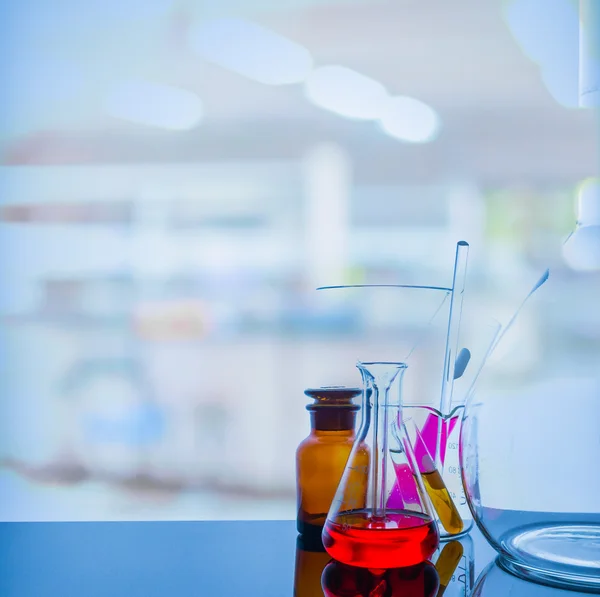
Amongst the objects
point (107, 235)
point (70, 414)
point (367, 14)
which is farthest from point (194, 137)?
point (70, 414)

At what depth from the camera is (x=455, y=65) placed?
2.19m

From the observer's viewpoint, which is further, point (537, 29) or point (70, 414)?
point (70, 414)

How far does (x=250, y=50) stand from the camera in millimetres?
2139

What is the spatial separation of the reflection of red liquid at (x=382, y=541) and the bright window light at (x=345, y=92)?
1755 millimetres

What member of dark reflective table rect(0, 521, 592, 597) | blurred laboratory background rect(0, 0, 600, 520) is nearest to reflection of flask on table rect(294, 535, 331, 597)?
dark reflective table rect(0, 521, 592, 597)

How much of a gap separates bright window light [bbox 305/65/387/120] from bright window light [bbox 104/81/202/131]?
37 cm

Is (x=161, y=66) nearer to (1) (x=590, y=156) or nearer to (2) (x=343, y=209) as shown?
(2) (x=343, y=209)

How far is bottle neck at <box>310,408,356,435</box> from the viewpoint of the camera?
778mm

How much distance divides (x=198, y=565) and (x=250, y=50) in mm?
1741

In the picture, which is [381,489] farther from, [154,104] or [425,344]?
[154,104]

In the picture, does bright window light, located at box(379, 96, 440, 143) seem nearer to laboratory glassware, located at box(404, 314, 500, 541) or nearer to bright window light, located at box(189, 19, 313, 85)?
bright window light, located at box(189, 19, 313, 85)

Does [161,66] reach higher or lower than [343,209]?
higher

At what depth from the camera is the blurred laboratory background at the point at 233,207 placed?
2.16 m

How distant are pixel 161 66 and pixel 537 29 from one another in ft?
3.67
